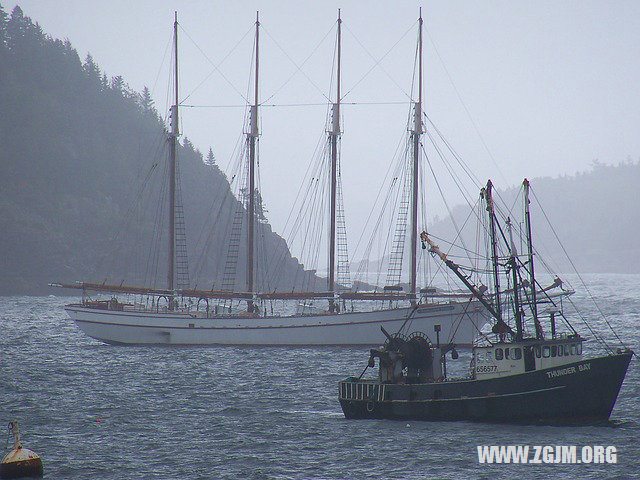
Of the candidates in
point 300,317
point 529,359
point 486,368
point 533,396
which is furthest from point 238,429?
point 300,317

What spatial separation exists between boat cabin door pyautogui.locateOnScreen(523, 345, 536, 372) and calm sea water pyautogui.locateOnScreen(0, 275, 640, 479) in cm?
315

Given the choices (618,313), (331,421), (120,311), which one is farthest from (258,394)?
(618,313)

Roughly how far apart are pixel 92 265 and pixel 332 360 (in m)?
136

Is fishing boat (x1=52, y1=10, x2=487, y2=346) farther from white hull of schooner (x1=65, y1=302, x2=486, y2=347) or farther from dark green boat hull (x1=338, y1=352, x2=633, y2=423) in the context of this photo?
dark green boat hull (x1=338, y1=352, x2=633, y2=423)

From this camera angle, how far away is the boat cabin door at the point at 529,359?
42.4 meters

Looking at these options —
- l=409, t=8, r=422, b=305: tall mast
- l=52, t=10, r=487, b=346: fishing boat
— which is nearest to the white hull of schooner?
l=52, t=10, r=487, b=346: fishing boat

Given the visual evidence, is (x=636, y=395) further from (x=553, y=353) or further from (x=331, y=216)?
(x=331, y=216)

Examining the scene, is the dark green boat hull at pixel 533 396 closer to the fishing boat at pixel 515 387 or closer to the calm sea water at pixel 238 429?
the fishing boat at pixel 515 387

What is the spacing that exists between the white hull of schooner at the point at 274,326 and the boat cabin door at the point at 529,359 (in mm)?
30956

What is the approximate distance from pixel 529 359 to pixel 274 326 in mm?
39826

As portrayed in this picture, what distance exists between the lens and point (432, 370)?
47.0 meters

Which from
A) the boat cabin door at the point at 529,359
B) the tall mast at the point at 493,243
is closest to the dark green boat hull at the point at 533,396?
the boat cabin door at the point at 529,359

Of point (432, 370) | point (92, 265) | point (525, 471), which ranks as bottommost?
point (525, 471)

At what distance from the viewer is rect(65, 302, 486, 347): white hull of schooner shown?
75688 millimetres
